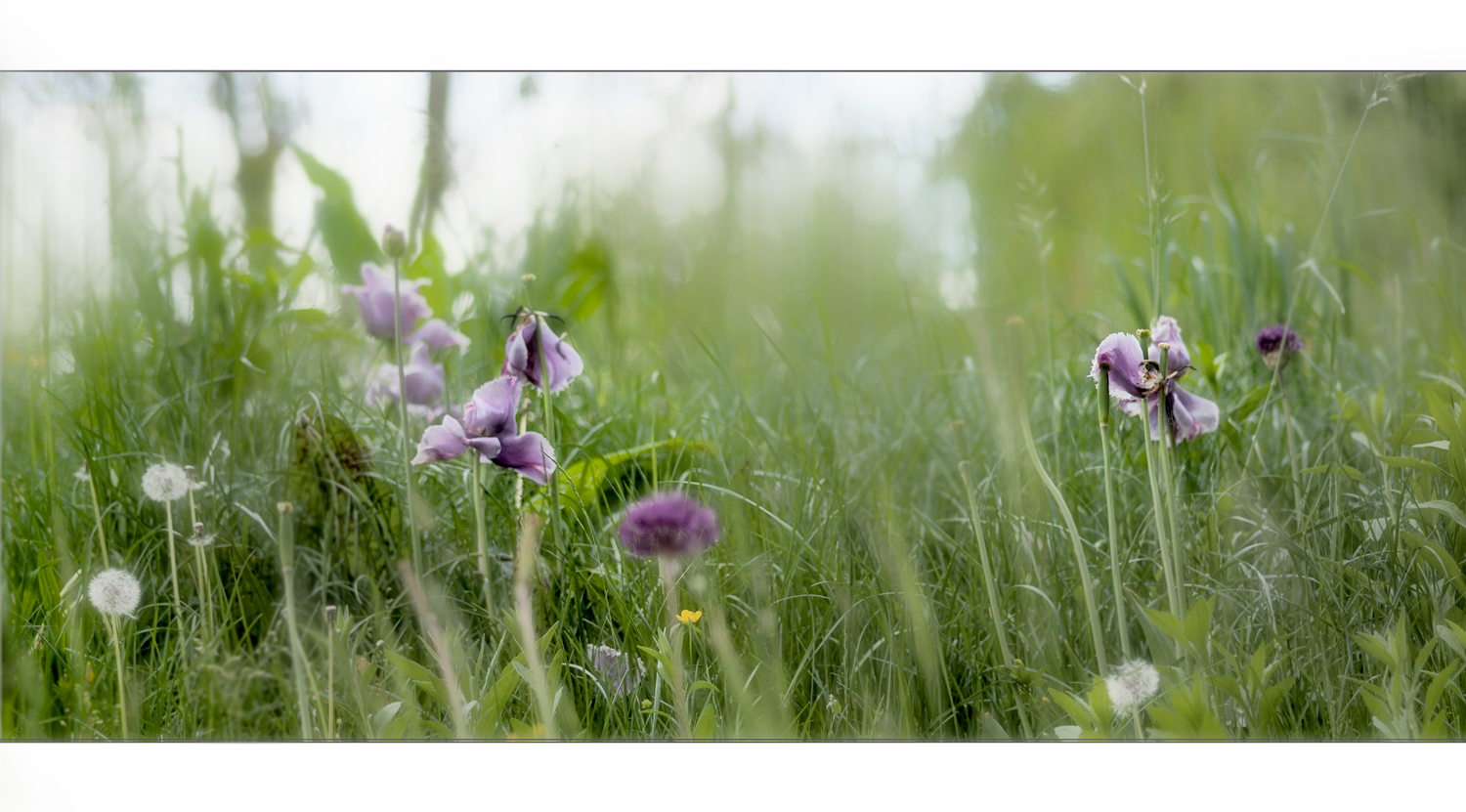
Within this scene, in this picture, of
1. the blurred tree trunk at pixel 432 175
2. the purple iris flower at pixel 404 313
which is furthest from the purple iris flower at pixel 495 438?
the blurred tree trunk at pixel 432 175

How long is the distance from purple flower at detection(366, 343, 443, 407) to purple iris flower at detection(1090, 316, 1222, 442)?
717mm

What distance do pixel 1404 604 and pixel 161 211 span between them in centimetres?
144

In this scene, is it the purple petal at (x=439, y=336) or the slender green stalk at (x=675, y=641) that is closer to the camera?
the slender green stalk at (x=675, y=641)

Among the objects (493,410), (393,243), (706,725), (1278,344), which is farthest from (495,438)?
(1278,344)

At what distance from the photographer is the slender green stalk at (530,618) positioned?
0.86 m

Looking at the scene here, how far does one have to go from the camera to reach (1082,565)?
0.90 meters

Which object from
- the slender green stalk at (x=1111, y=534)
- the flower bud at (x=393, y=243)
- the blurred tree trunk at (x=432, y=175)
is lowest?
the slender green stalk at (x=1111, y=534)

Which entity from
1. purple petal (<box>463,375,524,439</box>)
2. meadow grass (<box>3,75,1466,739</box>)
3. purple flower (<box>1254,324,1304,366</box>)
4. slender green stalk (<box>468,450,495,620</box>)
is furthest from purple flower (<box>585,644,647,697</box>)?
purple flower (<box>1254,324,1304,366</box>)

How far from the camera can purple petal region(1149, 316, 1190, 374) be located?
0.94 meters

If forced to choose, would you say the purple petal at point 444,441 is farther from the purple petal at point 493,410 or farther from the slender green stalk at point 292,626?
the slender green stalk at point 292,626

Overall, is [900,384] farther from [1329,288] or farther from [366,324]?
[366,324]

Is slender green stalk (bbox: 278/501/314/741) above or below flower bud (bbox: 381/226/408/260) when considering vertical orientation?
below

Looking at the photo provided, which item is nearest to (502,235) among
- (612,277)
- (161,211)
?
→ (612,277)

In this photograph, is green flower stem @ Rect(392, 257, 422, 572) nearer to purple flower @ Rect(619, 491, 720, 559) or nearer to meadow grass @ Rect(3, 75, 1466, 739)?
meadow grass @ Rect(3, 75, 1466, 739)
